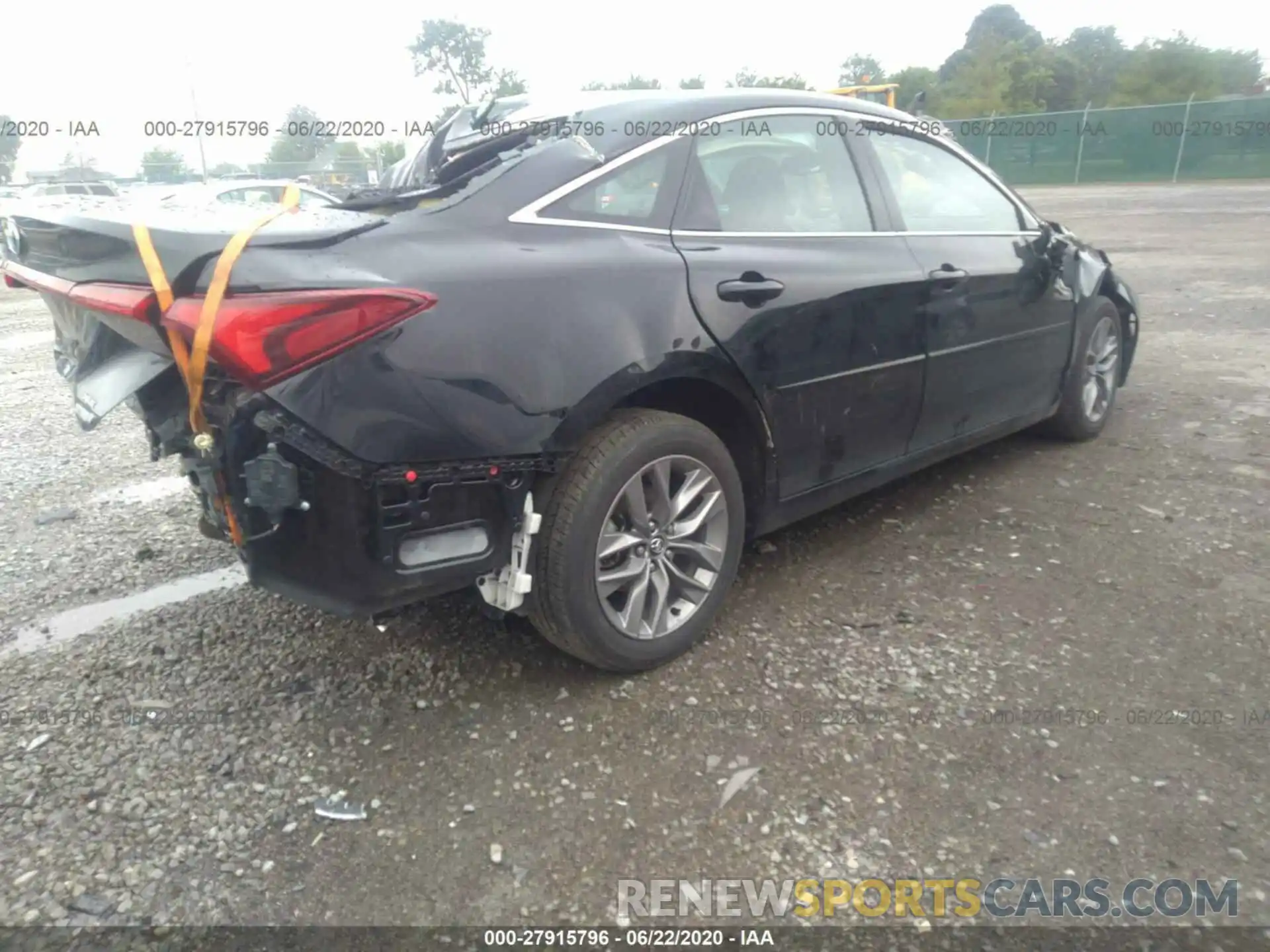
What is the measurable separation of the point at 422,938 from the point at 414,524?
0.90 meters

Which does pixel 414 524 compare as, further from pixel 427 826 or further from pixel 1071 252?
pixel 1071 252

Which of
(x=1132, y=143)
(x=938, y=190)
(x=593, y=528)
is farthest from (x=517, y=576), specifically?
(x=1132, y=143)

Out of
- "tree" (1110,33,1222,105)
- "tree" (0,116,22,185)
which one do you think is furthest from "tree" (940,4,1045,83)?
"tree" (0,116,22,185)

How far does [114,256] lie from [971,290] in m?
2.87

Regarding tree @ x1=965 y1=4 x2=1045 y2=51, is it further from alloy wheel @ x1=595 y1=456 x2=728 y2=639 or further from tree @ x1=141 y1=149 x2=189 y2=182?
alloy wheel @ x1=595 y1=456 x2=728 y2=639

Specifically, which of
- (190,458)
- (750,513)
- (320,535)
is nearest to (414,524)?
(320,535)

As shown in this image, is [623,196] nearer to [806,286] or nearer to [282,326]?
[806,286]

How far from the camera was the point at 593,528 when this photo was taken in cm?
246

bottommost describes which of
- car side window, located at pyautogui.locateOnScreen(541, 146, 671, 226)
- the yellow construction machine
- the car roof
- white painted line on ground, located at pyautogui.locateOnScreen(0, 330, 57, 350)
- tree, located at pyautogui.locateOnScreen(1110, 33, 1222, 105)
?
white painted line on ground, located at pyautogui.locateOnScreen(0, 330, 57, 350)

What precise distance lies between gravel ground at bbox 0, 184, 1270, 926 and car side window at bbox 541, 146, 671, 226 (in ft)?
4.35

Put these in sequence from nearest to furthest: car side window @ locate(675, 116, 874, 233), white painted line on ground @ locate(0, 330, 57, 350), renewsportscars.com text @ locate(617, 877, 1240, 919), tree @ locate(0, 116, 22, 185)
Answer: renewsportscars.com text @ locate(617, 877, 1240, 919) → car side window @ locate(675, 116, 874, 233) → white painted line on ground @ locate(0, 330, 57, 350) → tree @ locate(0, 116, 22, 185)

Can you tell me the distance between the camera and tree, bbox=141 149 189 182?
89.0 ft

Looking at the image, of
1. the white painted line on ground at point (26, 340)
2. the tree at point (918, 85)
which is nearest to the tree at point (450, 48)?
the tree at point (918, 85)

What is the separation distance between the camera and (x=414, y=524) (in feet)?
7.29
